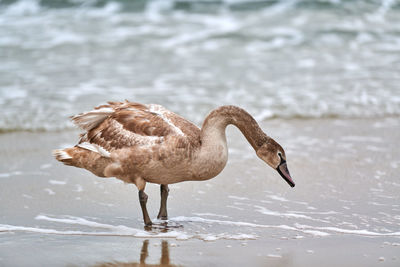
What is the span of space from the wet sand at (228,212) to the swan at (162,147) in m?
0.47

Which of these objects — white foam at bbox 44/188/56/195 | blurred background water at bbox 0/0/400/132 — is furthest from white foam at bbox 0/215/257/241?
blurred background water at bbox 0/0/400/132

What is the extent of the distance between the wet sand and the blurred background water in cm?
189

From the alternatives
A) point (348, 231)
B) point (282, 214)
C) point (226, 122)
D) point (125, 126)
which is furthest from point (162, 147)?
point (348, 231)

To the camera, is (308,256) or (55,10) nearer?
(308,256)

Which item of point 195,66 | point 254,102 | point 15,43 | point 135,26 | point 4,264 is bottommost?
point 4,264

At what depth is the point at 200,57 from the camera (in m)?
13.9

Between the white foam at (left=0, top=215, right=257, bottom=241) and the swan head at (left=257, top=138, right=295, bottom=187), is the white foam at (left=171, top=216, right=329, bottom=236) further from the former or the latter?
the swan head at (left=257, top=138, right=295, bottom=187)

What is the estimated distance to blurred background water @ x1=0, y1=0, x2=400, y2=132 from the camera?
1065 cm

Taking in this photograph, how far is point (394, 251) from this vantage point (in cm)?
500

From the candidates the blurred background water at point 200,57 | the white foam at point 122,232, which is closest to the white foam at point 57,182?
the white foam at point 122,232

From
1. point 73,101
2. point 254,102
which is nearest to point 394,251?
point 254,102

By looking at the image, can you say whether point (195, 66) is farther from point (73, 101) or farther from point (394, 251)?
point (394, 251)

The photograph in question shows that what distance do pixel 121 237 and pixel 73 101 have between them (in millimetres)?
5730

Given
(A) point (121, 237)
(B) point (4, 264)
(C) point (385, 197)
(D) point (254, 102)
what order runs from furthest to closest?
(D) point (254, 102) < (C) point (385, 197) < (A) point (121, 237) < (B) point (4, 264)
